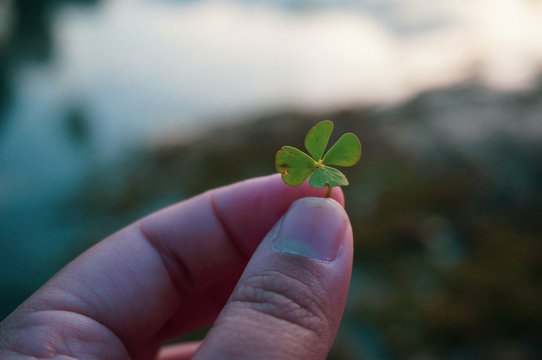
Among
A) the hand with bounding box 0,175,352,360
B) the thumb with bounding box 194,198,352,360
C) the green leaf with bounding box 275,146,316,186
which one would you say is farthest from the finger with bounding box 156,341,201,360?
the green leaf with bounding box 275,146,316,186

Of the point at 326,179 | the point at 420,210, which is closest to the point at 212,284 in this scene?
the point at 326,179

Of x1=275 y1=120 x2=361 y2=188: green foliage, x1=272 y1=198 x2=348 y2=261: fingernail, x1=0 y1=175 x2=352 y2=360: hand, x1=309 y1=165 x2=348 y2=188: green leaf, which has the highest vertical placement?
x1=275 y1=120 x2=361 y2=188: green foliage

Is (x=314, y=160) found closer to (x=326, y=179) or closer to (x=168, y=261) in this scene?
(x=326, y=179)

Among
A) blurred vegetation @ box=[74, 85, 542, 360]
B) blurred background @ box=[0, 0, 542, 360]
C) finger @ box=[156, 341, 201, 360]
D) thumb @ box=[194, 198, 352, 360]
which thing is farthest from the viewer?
blurred background @ box=[0, 0, 542, 360]

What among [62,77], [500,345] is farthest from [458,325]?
[62,77]

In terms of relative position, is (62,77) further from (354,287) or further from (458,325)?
(458,325)

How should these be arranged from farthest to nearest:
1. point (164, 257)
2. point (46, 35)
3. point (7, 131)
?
point (46, 35) → point (7, 131) → point (164, 257)

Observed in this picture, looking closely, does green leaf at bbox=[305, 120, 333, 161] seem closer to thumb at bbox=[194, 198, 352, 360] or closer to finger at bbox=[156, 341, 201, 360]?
thumb at bbox=[194, 198, 352, 360]
